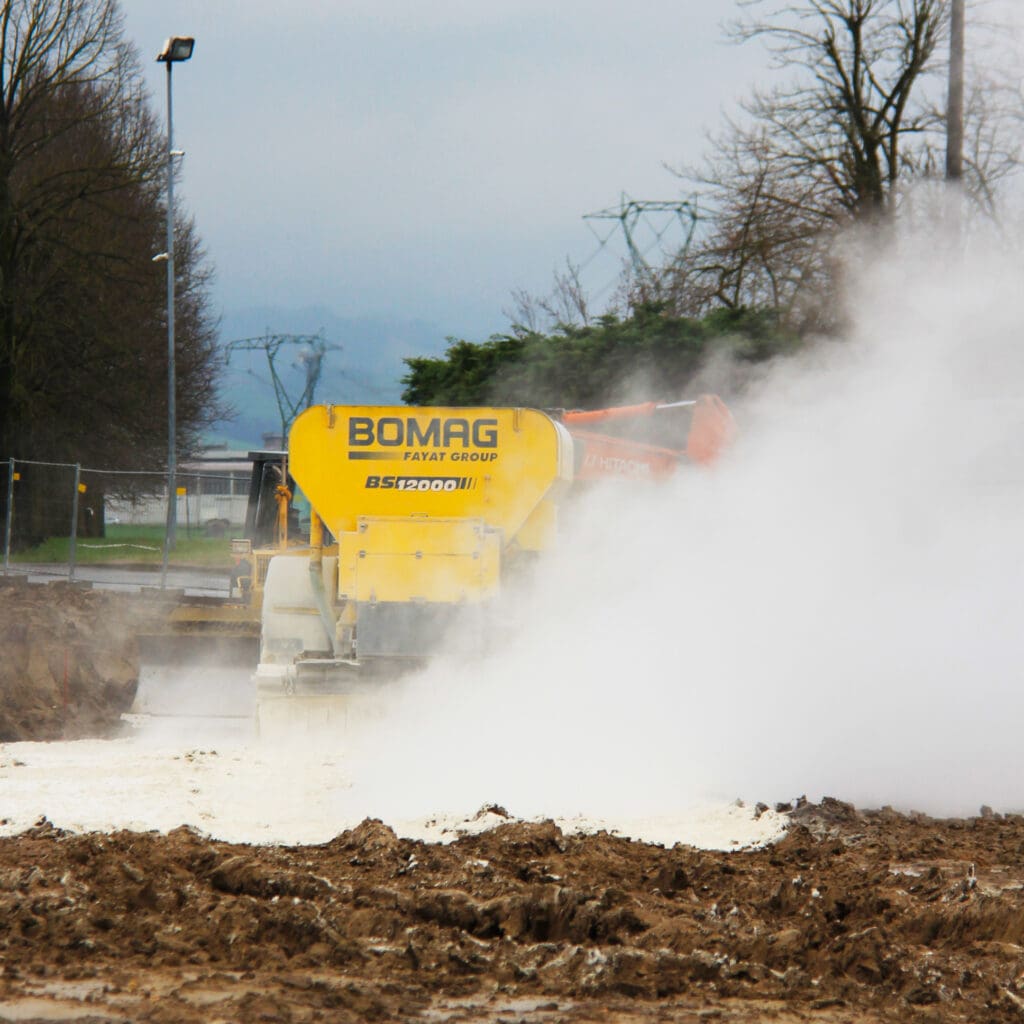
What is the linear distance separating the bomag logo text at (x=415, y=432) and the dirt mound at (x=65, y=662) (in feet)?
15.4

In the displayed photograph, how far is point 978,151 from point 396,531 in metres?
14.9

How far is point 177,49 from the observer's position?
31.8m

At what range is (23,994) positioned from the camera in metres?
4.29

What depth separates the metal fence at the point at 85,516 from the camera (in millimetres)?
24328

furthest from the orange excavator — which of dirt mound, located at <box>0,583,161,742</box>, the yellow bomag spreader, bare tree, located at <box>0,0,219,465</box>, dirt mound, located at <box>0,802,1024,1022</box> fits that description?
bare tree, located at <box>0,0,219,465</box>

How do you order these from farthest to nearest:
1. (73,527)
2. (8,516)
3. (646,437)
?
1. (8,516)
2. (73,527)
3. (646,437)

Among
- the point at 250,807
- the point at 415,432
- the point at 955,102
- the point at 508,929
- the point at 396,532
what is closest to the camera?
the point at 508,929

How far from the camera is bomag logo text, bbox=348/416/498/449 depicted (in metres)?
9.41

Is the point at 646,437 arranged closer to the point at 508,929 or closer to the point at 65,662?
the point at 65,662

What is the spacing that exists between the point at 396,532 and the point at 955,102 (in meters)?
10.8

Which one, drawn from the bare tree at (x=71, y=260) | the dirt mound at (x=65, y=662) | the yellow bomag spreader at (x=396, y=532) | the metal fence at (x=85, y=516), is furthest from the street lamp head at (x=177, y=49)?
the yellow bomag spreader at (x=396, y=532)

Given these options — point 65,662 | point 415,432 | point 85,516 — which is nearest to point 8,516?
point 85,516

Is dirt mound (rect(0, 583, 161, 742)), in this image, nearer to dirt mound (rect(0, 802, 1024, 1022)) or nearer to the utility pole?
dirt mound (rect(0, 802, 1024, 1022))

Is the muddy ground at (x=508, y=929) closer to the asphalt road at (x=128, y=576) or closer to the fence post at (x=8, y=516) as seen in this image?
the asphalt road at (x=128, y=576)
